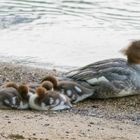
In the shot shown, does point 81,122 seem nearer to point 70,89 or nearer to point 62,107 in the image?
point 62,107

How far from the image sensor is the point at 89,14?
14.3 m

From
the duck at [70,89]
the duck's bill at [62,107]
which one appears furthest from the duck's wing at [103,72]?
the duck's bill at [62,107]

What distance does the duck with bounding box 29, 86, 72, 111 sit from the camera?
286 inches

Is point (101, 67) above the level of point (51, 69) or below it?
above

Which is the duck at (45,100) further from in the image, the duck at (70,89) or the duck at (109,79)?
the duck at (109,79)

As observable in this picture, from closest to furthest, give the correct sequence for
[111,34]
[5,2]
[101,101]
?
[101,101] → [111,34] → [5,2]

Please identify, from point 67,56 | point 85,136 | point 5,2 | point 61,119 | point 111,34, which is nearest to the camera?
point 85,136

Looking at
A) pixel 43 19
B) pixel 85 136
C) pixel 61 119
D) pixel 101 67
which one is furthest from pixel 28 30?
pixel 85 136

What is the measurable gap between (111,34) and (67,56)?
170cm

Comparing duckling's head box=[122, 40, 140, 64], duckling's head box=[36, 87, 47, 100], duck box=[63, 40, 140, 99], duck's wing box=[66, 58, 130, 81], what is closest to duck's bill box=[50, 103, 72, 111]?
duckling's head box=[36, 87, 47, 100]

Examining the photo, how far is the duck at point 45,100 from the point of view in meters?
7.28

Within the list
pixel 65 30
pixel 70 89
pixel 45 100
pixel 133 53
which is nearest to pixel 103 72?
pixel 70 89

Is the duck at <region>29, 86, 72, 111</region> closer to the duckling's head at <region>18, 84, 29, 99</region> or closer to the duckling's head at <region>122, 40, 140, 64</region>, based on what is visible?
the duckling's head at <region>18, 84, 29, 99</region>

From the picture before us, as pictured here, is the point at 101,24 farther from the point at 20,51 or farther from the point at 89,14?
the point at 20,51
